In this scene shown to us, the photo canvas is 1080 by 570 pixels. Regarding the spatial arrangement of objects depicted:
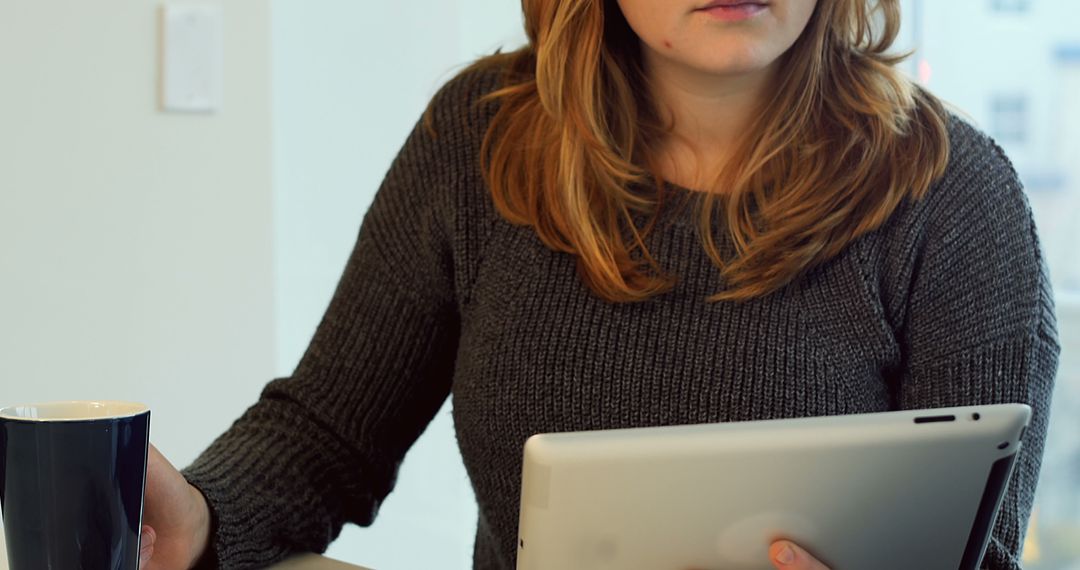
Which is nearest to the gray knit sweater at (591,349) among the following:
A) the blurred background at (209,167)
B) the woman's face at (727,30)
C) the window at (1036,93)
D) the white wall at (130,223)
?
the woman's face at (727,30)

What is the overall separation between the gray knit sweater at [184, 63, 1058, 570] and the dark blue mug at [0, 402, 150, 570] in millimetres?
286

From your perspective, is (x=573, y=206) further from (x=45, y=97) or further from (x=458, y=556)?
(x=458, y=556)

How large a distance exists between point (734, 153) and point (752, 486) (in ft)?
1.77

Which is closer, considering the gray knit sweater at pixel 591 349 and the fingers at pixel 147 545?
the fingers at pixel 147 545

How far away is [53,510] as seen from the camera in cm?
68

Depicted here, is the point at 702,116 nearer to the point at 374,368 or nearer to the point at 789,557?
the point at 374,368

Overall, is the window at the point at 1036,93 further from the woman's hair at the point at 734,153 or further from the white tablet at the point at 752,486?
the white tablet at the point at 752,486

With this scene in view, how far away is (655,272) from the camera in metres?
1.12

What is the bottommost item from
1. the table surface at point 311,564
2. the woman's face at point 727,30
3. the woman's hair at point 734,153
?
the table surface at point 311,564

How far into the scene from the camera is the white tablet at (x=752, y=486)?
2.24ft

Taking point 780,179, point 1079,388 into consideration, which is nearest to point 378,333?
point 780,179

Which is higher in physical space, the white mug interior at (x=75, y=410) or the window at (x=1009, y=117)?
the window at (x=1009, y=117)

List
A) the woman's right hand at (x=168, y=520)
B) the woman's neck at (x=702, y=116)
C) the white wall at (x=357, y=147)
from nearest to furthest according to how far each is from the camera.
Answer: the woman's right hand at (x=168, y=520), the woman's neck at (x=702, y=116), the white wall at (x=357, y=147)

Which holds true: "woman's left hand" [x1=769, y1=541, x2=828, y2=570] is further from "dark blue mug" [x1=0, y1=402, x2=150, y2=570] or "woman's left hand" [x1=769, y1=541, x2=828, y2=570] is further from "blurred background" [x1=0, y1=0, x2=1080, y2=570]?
"blurred background" [x1=0, y1=0, x2=1080, y2=570]
